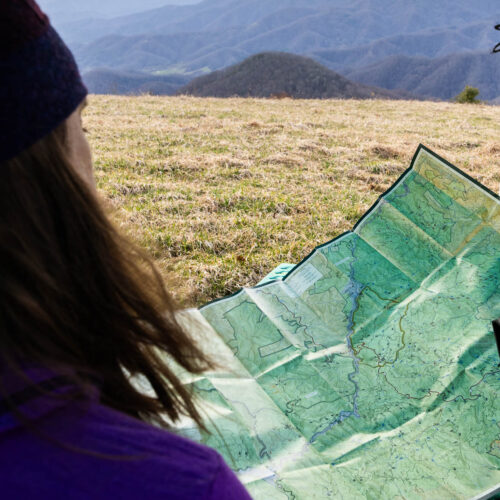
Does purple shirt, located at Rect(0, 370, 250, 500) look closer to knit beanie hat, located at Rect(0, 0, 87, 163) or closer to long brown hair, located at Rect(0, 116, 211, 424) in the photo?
long brown hair, located at Rect(0, 116, 211, 424)

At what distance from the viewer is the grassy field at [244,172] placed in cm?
404

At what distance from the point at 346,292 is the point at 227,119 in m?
8.24

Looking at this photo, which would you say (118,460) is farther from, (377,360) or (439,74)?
(439,74)

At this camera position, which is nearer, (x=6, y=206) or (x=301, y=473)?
(x=6, y=206)

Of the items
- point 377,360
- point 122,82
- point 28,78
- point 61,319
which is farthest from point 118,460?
point 122,82

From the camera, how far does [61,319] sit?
2.43ft

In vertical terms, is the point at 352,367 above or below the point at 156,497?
below

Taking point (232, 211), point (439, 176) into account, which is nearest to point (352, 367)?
point (439, 176)

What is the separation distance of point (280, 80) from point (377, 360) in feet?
263

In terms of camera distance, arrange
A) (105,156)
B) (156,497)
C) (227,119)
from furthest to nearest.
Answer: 1. (227,119)
2. (105,156)
3. (156,497)

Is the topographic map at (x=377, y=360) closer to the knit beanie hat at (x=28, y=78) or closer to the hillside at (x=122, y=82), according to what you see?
the knit beanie hat at (x=28, y=78)

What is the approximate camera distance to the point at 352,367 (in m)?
2.18

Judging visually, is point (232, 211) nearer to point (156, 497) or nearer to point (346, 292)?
point (346, 292)

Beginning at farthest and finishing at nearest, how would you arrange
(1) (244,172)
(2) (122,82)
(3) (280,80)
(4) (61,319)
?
(2) (122,82)
(3) (280,80)
(1) (244,172)
(4) (61,319)
